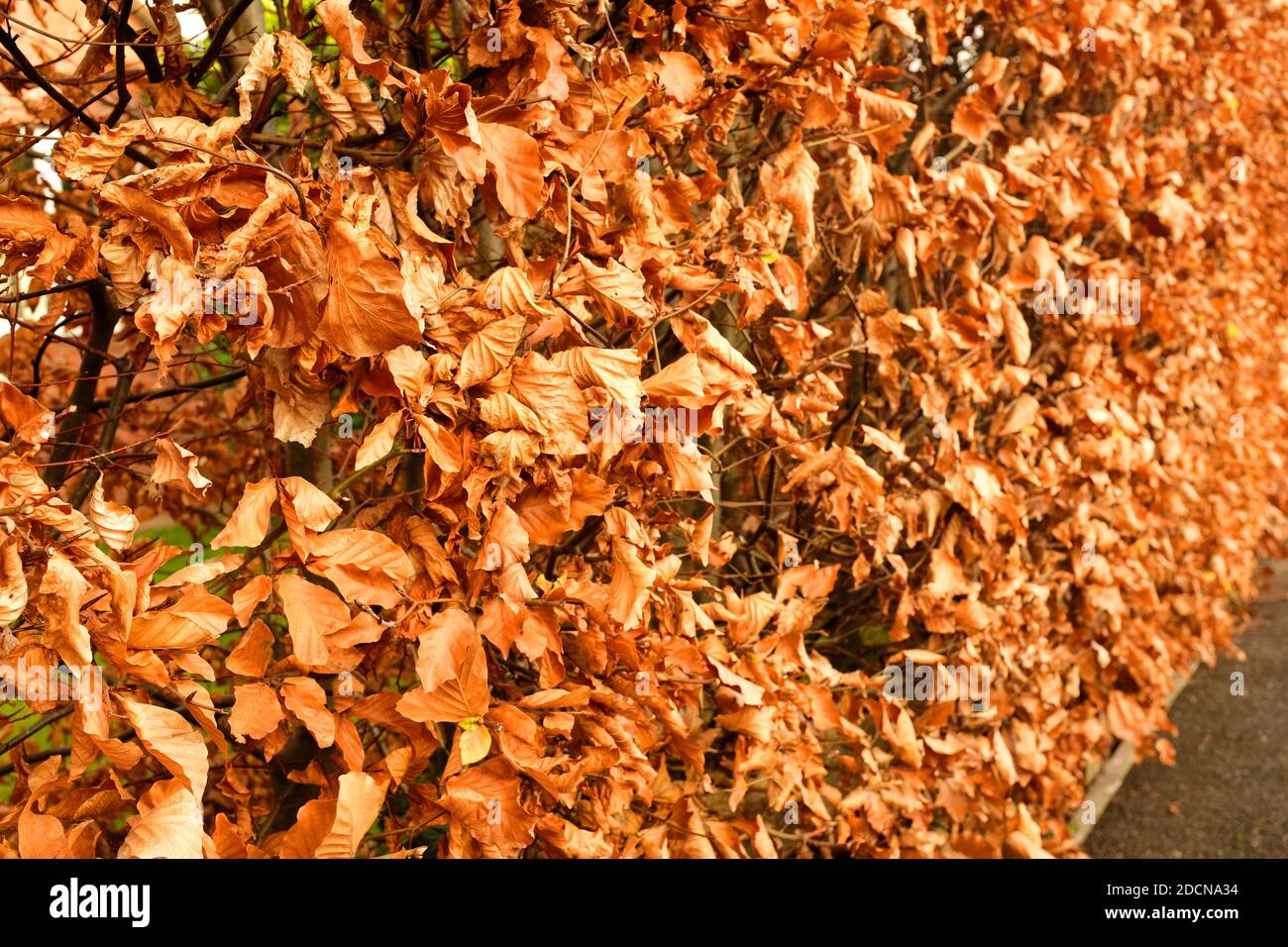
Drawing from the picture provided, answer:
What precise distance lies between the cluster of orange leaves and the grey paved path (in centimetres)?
104

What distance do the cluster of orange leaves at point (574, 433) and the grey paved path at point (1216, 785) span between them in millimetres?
1036

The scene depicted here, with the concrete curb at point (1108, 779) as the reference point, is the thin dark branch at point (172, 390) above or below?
above

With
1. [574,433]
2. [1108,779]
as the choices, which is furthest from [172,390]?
[1108,779]

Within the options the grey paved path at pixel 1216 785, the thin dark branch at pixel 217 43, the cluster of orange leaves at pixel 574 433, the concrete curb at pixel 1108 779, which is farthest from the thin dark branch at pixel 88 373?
the grey paved path at pixel 1216 785

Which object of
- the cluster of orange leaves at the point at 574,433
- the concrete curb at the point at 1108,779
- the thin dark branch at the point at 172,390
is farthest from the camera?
the concrete curb at the point at 1108,779

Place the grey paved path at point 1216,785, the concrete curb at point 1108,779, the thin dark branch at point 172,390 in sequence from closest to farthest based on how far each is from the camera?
1. the thin dark branch at point 172,390
2. the grey paved path at point 1216,785
3. the concrete curb at point 1108,779

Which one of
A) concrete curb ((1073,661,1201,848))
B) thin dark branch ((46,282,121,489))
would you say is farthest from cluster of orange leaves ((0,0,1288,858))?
concrete curb ((1073,661,1201,848))

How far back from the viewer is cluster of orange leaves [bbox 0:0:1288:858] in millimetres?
1370

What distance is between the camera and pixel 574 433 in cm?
152

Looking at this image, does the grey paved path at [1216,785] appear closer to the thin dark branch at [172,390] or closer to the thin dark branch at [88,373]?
the thin dark branch at [172,390]

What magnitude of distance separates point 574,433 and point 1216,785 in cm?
500

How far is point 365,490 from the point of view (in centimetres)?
234

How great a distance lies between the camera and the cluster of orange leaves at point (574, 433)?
1.37 metres

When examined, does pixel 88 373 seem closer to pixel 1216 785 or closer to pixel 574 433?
pixel 574 433
